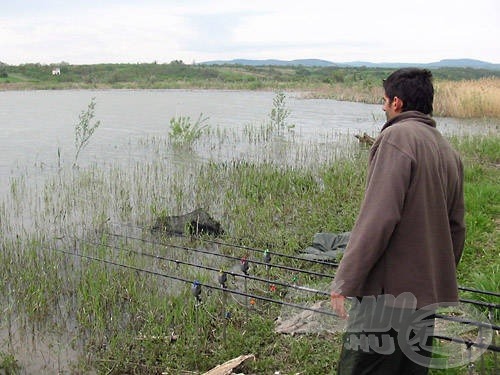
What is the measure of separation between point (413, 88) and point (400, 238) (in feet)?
1.96

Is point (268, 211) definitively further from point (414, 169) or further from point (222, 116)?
point (222, 116)

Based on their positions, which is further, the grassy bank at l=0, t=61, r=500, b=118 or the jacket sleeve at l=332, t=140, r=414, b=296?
the grassy bank at l=0, t=61, r=500, b=118

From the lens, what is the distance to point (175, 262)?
4988 millimetres

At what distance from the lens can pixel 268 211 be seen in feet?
23.3

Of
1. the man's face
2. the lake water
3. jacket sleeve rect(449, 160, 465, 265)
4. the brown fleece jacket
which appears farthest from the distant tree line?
the brown fleece jacket

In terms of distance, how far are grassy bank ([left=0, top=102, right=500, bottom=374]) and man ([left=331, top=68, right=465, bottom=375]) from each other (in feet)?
3.46

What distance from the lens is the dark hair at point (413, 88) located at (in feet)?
7.27

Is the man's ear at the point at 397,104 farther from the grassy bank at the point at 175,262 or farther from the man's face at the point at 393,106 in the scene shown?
the grassy bank at the point at 175,262

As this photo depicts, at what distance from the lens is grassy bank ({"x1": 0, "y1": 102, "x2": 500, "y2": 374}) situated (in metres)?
3.78

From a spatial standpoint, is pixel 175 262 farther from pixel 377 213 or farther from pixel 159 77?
pixel 159 77

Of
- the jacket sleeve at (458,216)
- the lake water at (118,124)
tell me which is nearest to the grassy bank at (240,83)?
the lake water at (118,124)

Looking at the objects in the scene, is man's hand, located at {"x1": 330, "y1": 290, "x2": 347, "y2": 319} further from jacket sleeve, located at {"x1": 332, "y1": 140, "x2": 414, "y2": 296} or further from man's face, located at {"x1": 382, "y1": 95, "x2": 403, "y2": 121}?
man's face, located at {"x1": 382, "y1": 95, "x2": 403, "y2": 121}

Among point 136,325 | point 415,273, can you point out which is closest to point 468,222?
point 136,325

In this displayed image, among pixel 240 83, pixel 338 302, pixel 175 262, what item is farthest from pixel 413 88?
pixel 240 83
